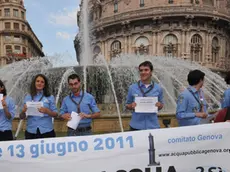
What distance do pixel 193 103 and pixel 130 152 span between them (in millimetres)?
1281

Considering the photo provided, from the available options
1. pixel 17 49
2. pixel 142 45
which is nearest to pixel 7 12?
pixel 17 49

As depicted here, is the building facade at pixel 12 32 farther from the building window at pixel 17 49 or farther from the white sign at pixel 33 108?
the white sign at pixel 33 108

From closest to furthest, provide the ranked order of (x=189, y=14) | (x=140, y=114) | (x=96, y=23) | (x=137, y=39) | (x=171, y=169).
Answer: (x=171, y=169) < (x=140, y=114) < (x=189, y=14) < (x=137, y=39) < (x=96, y=23)

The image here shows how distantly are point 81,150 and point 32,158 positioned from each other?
685 millimetres

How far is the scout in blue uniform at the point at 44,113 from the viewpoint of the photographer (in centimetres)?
475

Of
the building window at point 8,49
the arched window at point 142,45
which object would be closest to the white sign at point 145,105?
the arched window at point 142,45

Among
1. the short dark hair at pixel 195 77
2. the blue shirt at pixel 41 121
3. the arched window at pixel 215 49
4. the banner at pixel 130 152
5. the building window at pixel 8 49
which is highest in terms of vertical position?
the building window at pixel 8 49

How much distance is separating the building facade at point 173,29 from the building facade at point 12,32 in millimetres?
33145

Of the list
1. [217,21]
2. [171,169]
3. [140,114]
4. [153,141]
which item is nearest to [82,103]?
[140,114]

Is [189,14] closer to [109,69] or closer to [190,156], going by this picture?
[109,69]

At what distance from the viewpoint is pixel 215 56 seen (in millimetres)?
44719

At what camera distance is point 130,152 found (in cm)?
389

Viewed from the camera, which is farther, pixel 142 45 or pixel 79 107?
→ pixel 142 45

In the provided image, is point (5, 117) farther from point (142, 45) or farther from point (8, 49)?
point (8, 49)
